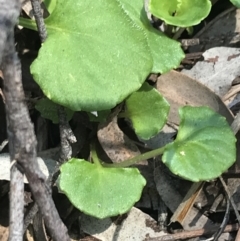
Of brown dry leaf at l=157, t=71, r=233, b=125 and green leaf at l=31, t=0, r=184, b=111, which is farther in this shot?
brown dry leaf at l=157, t=71, r=233, b=125

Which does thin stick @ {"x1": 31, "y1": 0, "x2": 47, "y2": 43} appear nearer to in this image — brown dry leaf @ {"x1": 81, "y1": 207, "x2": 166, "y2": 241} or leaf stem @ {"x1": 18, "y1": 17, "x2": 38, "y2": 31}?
leaf stem @ {"x1": 18, "y1": 17, "x2": 38, "y2": 31}

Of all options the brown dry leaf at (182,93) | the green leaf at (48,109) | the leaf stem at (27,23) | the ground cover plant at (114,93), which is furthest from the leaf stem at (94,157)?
the leaf stem at (27,23)

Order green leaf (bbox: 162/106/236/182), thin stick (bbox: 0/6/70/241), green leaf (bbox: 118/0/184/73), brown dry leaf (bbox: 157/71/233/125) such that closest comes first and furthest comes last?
thin stick (bbox: 0/6/70/241) < green leaf (bbox: 162/106/236/182) < green leaf (bbox: 118/0/184/73) < brown dry leaf (bbox: 157/71/233/125)

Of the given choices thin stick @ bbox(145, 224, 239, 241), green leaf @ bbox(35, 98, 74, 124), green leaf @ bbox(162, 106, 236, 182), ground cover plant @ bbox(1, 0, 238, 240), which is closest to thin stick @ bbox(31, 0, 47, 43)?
ground cover plant @ bbox(1, 0, 238, 240)

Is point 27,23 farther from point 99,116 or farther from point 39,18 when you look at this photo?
point 99,116

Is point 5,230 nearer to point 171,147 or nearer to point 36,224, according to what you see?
point 36,224

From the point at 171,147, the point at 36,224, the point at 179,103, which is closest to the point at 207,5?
the point at 179,103

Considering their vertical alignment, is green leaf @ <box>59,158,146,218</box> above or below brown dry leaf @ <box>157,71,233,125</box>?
below

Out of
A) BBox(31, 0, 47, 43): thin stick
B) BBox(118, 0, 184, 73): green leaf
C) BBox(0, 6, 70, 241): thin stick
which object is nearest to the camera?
BBox(0, 6, 70, 241): thin stick

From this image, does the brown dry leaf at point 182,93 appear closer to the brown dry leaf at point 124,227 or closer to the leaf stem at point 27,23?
the brown dry leaf at point 124,227
